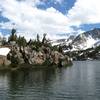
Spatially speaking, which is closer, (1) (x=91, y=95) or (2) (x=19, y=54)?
(1) (x=91, y=95)

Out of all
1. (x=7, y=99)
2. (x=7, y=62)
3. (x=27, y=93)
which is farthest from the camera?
(x=7, y=62)

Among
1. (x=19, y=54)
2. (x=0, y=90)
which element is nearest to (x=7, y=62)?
(x=19, y=54)

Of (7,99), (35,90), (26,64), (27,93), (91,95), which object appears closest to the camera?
(7,99)

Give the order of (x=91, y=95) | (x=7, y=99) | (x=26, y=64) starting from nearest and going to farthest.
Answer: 1. (x=7, y=99)
2. (x=91, y=95)
3. (x=26, y=64)

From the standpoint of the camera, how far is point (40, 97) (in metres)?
77.9

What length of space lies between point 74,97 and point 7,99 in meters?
17.3

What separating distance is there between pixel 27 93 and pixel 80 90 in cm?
1613

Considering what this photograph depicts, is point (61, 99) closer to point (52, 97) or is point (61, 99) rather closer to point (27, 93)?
point (52, 97)

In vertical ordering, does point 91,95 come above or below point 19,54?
below

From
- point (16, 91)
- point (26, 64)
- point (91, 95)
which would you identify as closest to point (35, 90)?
point (16, 91)

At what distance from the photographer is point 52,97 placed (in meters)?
77.2

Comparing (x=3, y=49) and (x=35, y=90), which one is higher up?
(x=3, y=49)

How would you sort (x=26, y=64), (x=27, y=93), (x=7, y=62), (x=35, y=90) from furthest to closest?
(x=26, y=64) < (x=7, y=62) < (x=35, y=90) < (x=27, y=93)

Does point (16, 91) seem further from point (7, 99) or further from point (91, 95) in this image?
point (91, 95)
